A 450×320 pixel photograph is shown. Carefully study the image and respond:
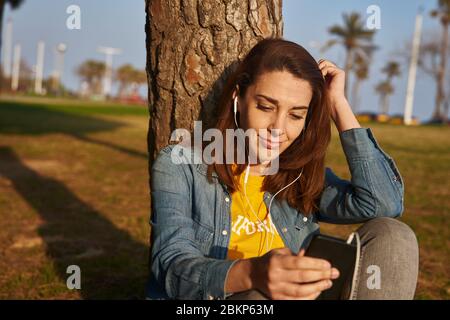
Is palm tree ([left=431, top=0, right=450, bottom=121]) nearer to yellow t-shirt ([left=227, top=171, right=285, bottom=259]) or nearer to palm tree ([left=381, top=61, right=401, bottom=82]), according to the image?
palm tree ([left=381, top=61, right=401, bottom=82])

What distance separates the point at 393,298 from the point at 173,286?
71 cm

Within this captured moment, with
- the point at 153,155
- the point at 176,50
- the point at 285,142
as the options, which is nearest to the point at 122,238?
the point at 153,155

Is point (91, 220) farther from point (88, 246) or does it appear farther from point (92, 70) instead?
point (92, 70)

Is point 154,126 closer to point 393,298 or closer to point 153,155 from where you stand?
point 153,155

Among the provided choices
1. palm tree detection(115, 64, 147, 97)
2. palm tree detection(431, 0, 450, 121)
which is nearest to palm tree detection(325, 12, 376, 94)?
palm tree detection(431, 0, 450, 121)

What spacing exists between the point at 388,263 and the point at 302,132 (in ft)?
2.12

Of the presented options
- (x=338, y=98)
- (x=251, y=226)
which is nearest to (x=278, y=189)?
(x=251, y=226)

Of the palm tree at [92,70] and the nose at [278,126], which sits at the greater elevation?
the palm tree at [92,70]

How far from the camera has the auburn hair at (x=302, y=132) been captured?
6.91 ft

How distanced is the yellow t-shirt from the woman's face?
0.17 meters

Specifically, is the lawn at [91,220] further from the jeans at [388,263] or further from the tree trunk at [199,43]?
the jeans at [388,263]

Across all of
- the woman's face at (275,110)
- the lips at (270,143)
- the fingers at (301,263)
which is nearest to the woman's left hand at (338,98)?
the woman's face at (275,110)

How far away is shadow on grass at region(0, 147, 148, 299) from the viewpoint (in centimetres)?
395
